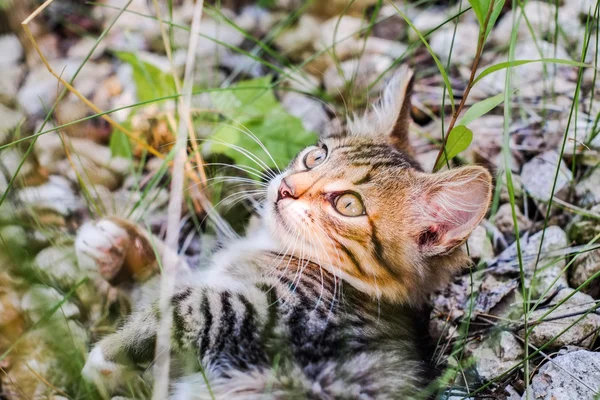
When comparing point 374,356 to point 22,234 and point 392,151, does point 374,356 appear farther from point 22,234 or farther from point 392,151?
point 22,234

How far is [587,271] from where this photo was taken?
6.24ft

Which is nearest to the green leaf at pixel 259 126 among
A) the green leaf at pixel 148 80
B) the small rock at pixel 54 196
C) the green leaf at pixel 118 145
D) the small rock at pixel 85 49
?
the green leaf at pixel 148 80

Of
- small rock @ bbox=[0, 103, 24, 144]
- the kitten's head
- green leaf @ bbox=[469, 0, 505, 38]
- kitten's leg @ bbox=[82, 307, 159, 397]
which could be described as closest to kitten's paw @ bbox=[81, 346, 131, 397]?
kitten's leg @ bbox=[82, 307, 159, 397]

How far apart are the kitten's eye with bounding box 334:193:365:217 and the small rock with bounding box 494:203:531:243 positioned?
28.9 inches

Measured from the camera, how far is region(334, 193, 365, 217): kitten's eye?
5.99ft

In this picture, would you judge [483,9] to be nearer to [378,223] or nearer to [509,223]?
[378,223]

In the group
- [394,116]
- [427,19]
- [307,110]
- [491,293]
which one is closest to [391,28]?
[427,19]

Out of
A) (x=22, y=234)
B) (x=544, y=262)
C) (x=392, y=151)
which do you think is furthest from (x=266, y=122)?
(x=544, y=262)

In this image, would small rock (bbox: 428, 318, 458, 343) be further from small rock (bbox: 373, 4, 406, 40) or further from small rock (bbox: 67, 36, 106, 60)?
small rock (bbox: 67, 36, 106, 60)

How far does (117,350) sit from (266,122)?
49.2 inches

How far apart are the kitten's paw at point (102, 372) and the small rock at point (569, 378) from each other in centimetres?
121

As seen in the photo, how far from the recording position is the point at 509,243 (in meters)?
2.19

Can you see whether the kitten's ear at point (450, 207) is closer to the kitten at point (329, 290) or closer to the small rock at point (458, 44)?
the kitten at point (329, 290)

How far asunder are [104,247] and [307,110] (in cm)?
128
